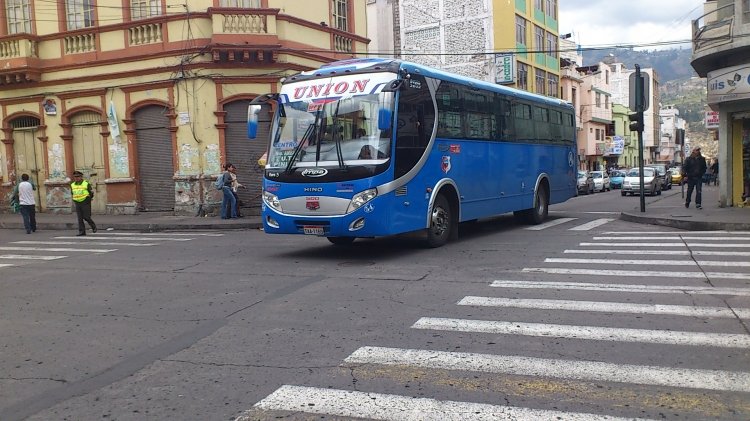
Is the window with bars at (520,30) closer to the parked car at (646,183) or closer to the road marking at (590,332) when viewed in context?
the parked car at (646,183)

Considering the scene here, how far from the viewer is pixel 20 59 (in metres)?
21.9

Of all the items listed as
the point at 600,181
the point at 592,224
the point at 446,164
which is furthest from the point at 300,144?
the point at 600,181

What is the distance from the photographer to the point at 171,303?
759cm

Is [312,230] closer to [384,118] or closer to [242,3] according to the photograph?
[384,118]

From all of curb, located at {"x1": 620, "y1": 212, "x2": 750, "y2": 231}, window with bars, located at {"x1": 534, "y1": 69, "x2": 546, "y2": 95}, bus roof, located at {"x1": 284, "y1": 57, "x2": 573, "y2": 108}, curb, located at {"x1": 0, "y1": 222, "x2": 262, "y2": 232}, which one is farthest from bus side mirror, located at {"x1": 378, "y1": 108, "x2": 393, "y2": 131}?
window with bars, located at {"x1": 534, "y1": 69, "x2": 546, "y2": 95}

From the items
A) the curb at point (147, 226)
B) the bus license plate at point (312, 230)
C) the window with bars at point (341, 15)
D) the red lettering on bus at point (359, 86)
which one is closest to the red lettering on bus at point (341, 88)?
the red lettering on bus at point (359, 86)

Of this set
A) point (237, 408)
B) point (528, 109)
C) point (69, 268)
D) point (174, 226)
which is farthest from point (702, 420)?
point (174, 226)

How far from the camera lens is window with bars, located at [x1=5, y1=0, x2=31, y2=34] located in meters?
22.6

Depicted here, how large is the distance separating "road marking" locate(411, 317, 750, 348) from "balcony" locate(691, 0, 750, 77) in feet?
44.6

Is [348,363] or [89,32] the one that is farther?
[89,32]

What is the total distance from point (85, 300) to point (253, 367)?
4.14 metres

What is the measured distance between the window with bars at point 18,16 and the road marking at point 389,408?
23.6 meters

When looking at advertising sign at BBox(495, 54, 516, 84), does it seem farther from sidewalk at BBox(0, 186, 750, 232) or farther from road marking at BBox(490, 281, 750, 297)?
road marking at BBox(490, 281, 750, 297)

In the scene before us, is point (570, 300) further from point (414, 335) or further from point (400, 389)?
point (400, 389)
